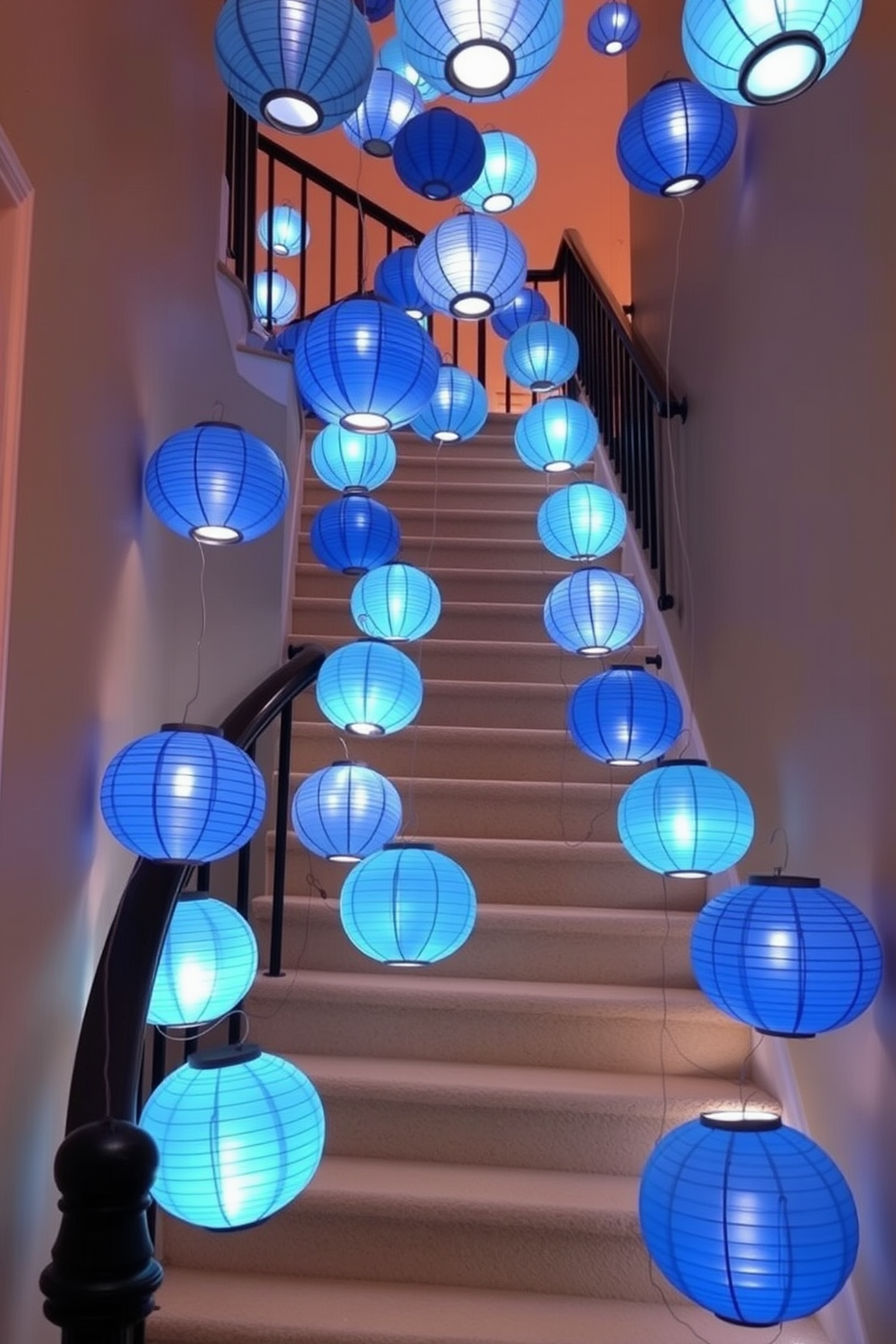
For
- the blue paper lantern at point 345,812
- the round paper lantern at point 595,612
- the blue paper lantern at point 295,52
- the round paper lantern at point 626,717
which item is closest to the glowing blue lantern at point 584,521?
the round paper lantern at point 595,612

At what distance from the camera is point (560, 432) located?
407 cm

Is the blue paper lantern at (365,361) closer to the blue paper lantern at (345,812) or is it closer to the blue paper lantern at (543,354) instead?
the blue paper lantern at (345,812)

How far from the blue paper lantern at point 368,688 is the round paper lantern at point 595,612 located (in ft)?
1.72

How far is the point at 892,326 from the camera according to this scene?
199 cm

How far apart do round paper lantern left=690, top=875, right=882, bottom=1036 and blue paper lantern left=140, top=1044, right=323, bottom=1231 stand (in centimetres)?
76

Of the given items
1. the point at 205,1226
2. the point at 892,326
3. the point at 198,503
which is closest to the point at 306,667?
the point at 198,503

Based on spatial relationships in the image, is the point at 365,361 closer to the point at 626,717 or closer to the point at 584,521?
the point at 626,717

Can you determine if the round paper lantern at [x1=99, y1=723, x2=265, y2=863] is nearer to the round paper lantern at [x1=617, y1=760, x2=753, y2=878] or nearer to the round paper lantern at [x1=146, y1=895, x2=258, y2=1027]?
the round paper lantern at [x1=146, y1=895, x2=258, y2=1027]

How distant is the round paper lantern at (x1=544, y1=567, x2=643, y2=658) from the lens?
3402 mm

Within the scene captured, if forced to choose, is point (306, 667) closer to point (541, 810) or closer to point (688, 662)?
point (541, 810)

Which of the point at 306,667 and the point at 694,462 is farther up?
the point at 694,462

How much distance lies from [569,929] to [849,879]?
3.14 feet

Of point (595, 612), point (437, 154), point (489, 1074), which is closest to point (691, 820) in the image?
point (489, 1074)

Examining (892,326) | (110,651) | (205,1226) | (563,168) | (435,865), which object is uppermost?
(563,168)
